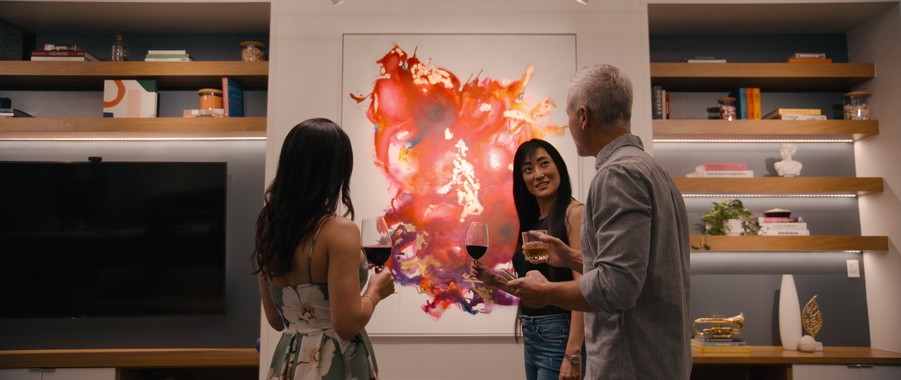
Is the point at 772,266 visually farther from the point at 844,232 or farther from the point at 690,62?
the point at 690,62

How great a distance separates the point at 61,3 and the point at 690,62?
3646 millimetres

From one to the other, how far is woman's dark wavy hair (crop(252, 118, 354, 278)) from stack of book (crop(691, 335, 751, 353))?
8.20 ft

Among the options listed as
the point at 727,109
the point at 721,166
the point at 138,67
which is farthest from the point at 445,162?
the point at 138,67

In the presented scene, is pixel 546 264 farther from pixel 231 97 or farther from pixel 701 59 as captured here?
Answer: pixel 231 97

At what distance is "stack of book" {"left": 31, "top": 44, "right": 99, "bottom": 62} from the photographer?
3439mm

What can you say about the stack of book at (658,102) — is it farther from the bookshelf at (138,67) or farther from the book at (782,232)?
the bookshelf at (138,67)

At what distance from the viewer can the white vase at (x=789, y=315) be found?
3322 mm

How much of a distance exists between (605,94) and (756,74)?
249 cm

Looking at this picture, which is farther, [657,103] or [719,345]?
[657,103]

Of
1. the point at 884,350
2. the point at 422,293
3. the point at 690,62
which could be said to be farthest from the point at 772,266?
the point at 422,293

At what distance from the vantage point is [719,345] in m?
3.18

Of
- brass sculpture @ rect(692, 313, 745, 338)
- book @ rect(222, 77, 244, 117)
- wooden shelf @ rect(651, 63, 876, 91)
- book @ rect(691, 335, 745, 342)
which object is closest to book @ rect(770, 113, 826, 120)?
wooden shelf @ rect(651, 63, 876, 91)

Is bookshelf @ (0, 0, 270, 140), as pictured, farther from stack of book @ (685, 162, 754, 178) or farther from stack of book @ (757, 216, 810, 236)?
stack of book @ (757, 216, 810, 236)

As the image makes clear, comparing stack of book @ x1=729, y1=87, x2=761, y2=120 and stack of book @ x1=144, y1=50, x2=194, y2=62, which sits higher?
stack of book @ x1=144, y1=50, x2=194, y2=62
